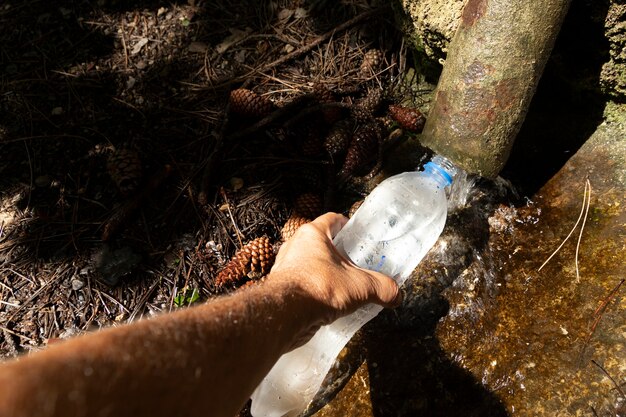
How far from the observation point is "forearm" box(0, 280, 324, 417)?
0.64 meters

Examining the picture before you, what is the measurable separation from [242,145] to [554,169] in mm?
1733

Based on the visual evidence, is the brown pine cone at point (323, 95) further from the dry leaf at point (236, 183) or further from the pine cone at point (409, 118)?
the dry leaf at point (236, 183)

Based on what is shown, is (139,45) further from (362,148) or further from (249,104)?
(362,148)

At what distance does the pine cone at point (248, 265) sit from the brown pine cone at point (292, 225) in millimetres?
128

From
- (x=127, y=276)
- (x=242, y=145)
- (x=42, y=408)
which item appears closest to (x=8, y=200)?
(x=127, y=276)

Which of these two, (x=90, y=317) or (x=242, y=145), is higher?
(x=242, y=145)

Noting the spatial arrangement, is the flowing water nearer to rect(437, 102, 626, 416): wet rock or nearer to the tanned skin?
rect(437, 102, 626, 416): wet rock

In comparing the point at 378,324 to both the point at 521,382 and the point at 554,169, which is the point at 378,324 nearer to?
the point at 521,382

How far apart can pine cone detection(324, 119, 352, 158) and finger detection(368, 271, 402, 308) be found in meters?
A: 1.13

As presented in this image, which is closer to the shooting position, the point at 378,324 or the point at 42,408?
the point at 42,408

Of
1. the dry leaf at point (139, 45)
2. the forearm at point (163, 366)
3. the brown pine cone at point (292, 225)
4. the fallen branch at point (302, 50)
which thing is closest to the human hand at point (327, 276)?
the forearm at point (163, 366)

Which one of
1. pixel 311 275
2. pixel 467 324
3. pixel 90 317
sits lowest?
pixel 90 317

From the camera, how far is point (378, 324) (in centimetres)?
198

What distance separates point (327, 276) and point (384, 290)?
0.31 meters
